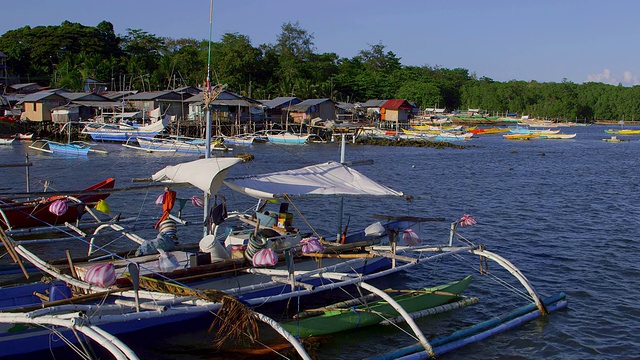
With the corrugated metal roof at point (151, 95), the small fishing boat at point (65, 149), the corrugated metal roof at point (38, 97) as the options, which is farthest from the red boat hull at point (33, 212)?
the corrugated metal roof at point (38, 97)

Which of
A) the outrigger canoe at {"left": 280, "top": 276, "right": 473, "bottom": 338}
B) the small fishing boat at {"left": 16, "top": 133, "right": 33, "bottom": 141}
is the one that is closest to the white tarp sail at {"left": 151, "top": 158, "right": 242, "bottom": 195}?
the outrigger canoe at {"left": 280, "top": 276, "right": 473, "bottom": 338}

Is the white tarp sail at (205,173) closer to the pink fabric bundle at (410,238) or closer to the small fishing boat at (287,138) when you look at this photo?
the pink fabric bundle at (410,238)

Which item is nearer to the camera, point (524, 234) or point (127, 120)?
point (524, 234)

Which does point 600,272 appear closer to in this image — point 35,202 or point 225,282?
point 225,282

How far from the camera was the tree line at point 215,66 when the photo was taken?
87.8 metres

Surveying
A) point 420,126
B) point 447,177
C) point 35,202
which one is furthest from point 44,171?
point 420,126

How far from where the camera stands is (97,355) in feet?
39.5

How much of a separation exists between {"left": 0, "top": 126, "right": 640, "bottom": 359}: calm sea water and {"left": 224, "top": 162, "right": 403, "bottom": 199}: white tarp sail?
11.4 feet

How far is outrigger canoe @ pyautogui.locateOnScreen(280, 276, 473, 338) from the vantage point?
1315 cm

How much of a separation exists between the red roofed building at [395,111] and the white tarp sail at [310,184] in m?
72.8

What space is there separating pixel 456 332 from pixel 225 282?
5.40 metres

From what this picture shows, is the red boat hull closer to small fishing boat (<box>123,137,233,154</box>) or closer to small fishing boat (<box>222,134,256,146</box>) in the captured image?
small fishing boat (<box>123,137,233,154</box>)

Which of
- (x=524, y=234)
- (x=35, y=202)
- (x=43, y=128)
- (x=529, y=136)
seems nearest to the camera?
(x=35, y=202)

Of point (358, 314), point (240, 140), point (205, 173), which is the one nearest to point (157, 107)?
point (240, 140)
